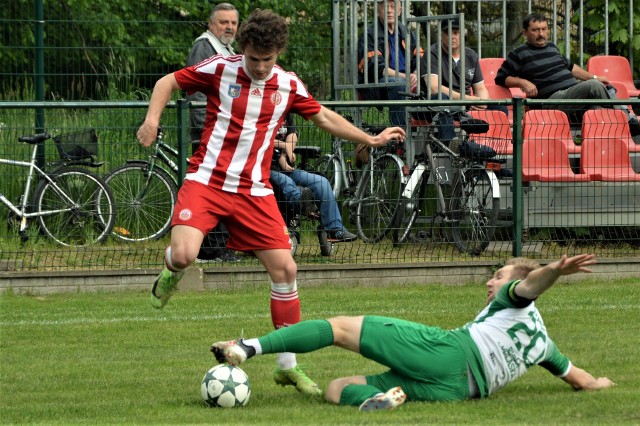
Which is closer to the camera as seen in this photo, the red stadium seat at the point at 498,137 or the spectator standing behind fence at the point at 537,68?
the red stadium seat at the point at 498,137

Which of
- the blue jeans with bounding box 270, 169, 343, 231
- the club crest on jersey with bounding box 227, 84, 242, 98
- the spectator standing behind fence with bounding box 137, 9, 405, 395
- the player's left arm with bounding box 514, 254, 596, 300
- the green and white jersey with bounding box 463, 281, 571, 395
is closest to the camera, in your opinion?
the player's left arm with bounding box 514, 254, 596, 300

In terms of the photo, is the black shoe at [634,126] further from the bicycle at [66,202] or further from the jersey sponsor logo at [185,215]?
the jersey sponsor logo at [185,215]

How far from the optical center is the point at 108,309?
10719 mm

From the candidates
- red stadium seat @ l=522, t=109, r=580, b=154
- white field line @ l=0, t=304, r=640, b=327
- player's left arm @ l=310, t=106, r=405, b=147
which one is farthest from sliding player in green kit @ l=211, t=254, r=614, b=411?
→ red stadium seat @ l=522, t=109, r=580, b=154

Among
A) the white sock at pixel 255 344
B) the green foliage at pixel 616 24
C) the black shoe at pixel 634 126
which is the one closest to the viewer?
the white sock at pixel 255 344

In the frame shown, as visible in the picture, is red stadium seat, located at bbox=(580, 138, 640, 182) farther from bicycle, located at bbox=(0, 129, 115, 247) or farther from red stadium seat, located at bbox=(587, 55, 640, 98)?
bicycle, located at bbox=(0, 129, 115, 247)

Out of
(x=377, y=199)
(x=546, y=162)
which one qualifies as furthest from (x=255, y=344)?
(x=546, y=162)

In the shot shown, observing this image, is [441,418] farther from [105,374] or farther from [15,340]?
[15,340]

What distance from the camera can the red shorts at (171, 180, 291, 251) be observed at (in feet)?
25.0

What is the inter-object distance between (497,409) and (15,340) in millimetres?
4183

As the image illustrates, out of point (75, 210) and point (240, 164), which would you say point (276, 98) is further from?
point (75, 210)

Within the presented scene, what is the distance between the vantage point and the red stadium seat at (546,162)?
1273cm

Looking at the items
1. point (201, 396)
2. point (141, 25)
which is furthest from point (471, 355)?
point (141, 25)

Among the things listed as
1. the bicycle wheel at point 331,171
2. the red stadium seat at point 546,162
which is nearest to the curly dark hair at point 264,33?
the bicycle wheel at point 331,171
